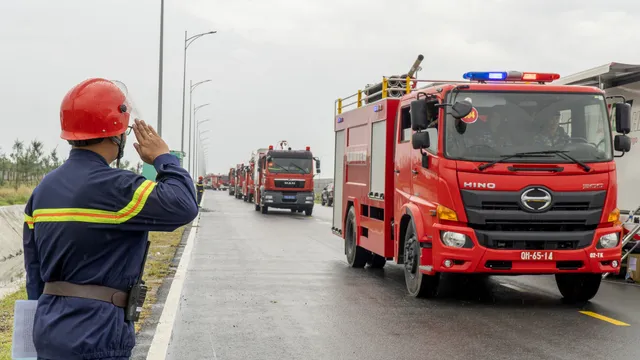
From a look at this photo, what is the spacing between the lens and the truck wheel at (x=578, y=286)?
32.7 ft

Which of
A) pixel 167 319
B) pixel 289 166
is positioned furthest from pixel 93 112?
pixel 289 166

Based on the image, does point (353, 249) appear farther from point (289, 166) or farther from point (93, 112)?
point (289, 166)

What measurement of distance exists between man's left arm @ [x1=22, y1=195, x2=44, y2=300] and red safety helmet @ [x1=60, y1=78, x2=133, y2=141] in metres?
0.35

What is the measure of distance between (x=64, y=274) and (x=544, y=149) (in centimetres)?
719

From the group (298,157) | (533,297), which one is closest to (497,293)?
(533,297)

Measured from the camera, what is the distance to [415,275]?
10117 mm

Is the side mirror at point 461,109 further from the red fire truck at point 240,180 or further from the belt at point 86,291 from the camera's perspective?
the red fire truck at point 240,180

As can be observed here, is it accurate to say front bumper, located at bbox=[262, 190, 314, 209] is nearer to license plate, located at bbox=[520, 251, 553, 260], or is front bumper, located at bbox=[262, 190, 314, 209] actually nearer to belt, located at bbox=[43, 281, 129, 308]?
license plate, located at bbox=[520, 251, 553, 260]

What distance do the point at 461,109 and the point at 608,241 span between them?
87.4 inches

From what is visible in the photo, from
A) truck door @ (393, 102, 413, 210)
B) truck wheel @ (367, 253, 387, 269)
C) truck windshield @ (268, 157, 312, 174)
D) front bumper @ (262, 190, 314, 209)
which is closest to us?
truck door @ (393, 102, 413, 210)

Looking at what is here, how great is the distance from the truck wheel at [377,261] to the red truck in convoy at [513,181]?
360cm

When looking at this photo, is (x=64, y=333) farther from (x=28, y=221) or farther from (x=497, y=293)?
(x=497, y=293)

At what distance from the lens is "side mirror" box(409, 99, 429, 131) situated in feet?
30.9

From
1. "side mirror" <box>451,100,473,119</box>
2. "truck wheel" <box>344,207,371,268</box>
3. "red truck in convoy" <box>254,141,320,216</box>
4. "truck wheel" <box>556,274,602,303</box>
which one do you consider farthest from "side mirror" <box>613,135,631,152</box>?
"red truck in convoy" <box>254,141,320,216</box>
